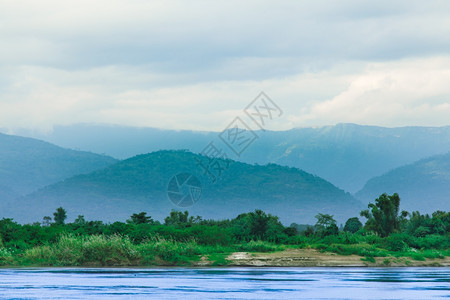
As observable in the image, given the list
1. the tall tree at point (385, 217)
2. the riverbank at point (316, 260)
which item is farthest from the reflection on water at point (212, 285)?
the tall tree at point (385, 217)

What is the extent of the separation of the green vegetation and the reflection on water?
6.86 metres

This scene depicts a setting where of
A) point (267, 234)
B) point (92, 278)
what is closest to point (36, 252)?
point (92, 278)

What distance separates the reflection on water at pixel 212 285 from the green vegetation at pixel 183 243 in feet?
22.5

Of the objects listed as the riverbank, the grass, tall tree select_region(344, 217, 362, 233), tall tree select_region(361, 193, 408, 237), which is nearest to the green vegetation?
the grass

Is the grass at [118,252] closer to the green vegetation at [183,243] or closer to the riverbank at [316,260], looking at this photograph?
the green vegetation at [183,243]

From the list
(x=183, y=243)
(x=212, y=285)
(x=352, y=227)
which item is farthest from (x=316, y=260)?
(x=352, y=227)

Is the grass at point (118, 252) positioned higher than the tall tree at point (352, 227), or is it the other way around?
the tall tree at point (352, 227)

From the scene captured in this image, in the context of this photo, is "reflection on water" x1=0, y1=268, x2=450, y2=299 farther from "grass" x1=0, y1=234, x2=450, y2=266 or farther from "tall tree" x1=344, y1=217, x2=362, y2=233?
"tall tree" x1=344, y1=217, x2=362, y2=233

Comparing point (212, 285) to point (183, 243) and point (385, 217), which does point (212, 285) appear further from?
point (385, 217)

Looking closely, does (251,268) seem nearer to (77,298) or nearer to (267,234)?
(267,234)

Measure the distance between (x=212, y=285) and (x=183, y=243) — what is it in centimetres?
Answer: 2335

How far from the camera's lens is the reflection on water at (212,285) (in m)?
40.7

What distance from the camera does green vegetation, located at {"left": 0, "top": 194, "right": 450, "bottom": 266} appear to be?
67812 millimetres

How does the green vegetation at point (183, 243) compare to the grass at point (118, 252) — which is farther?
the green vegetation at point (183, 243)
